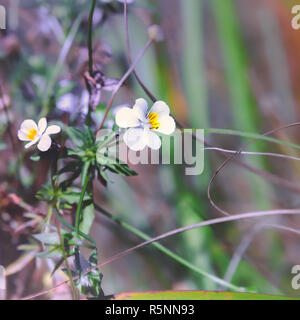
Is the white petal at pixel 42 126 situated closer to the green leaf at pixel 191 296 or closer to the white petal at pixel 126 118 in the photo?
the white petal at pixel 126 118

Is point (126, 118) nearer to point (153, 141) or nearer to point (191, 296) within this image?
point (153, 141)

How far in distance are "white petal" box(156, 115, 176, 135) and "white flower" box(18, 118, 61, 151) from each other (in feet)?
0.34

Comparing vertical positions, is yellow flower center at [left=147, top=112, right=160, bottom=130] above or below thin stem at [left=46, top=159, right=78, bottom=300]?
above

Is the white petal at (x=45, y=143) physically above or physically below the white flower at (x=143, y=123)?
below

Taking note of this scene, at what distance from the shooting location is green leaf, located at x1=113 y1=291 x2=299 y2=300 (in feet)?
1.32

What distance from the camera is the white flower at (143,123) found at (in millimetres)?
361

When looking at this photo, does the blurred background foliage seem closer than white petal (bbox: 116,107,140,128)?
No

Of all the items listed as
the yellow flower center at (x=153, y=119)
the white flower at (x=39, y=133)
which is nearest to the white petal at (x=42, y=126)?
the white flower at (x=39, y=133)

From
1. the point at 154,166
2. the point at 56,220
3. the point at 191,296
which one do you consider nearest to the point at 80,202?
the point at 56,220

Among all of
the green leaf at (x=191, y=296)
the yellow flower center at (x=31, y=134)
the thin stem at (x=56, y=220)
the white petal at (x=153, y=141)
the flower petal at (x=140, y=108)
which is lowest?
the green leaf at (x=191, y=296)

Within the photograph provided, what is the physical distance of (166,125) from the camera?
38cm

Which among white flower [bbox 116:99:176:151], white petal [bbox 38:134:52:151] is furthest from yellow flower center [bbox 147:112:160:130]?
white petal [bbox 38:134:52:151]

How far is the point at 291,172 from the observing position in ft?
1.99

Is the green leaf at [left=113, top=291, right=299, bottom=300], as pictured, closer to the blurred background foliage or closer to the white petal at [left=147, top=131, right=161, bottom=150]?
the blurred background foliage
